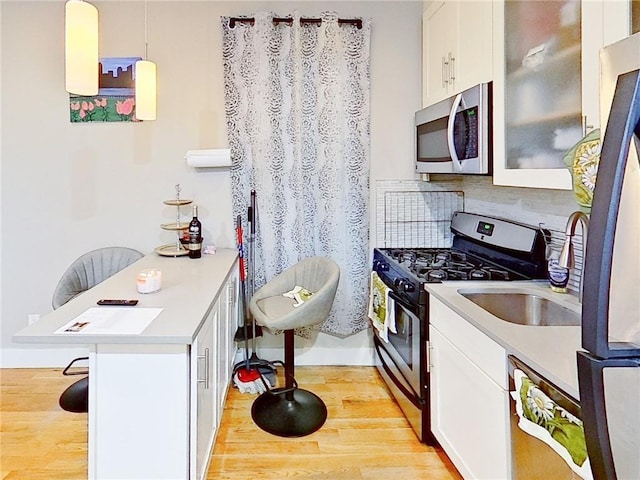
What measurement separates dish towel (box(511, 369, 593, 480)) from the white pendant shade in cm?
224

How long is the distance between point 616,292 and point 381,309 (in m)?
2.30

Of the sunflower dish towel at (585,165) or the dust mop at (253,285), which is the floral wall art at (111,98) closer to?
the dust mop at (253,285)

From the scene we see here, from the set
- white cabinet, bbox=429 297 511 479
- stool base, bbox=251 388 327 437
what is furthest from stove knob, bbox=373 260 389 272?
stool base, bbox=251 388 327 437

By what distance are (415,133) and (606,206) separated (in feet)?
9.37

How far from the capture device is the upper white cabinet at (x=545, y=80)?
1.57 m

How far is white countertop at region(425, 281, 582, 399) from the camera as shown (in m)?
1.27

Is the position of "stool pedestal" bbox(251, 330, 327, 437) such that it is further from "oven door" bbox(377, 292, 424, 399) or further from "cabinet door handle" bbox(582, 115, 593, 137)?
"cabinet door handle" bbox(582, 115, 593, 137)

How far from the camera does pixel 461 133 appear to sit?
249 cm

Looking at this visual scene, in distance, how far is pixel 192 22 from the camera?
3.39m

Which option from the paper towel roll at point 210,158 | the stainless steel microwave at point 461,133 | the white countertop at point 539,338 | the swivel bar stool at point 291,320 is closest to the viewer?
the white countertop at point 539,338

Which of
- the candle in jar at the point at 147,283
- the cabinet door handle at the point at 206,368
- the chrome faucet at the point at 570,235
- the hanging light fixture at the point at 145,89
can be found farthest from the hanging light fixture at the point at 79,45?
the chrome faucet at the point at 570,235

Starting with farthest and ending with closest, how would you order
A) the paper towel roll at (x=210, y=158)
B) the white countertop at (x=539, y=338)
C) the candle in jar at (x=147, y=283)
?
the paper towel roll at (x=210, y=158), the candle in jar at (x=147, y=283), the white countertop at (x=539, y=338)

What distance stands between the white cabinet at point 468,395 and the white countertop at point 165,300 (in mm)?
967

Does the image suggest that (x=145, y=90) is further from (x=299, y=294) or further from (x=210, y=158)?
(x=299, y=294)
